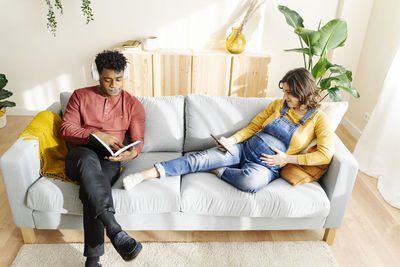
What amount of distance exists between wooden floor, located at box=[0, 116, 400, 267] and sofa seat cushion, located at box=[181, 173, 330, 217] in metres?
0.30

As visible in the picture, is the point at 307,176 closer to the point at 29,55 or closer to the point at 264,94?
the point at 264,94

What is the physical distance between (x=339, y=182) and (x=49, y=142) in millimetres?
1760

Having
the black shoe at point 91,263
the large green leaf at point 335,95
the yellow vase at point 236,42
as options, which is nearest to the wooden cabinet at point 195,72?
the yellow vase at point 236,42

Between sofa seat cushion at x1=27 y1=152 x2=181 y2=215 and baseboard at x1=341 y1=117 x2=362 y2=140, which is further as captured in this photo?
baseboard at x1=341 y1=117 x2=362 y2=140

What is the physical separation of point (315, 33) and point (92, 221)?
2181 mm

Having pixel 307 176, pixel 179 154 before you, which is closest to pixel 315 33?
pixel 307 176

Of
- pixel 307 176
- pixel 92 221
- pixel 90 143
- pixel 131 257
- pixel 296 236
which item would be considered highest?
pixel 90 143

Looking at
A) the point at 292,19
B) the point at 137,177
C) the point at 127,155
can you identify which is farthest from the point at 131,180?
the point at 292,19

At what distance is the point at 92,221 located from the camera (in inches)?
69.0

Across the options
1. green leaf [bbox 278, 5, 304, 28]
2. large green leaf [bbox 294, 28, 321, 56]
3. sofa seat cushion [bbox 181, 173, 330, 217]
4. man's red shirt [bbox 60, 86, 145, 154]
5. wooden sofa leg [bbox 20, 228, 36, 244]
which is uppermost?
green leaf [bbox 278, 5, 304, 28]

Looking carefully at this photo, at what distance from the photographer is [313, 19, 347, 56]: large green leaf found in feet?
8.64

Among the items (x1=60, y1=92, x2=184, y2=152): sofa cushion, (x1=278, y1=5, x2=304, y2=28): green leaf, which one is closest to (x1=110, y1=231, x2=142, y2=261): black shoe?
(x1=60, y1=92, x2=184, y2=152): sofa cushion

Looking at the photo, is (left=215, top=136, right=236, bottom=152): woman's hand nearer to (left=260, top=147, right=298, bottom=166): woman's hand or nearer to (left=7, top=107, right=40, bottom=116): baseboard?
(left=260, top=147, right=298, bottom=166): woman's hand

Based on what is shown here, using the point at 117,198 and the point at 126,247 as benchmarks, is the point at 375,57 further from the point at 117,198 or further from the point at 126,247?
the point at 126,247
